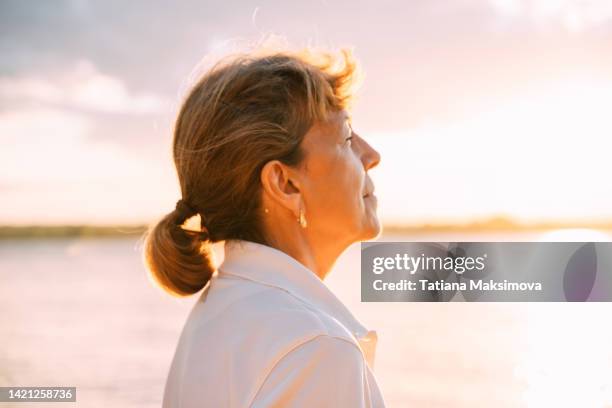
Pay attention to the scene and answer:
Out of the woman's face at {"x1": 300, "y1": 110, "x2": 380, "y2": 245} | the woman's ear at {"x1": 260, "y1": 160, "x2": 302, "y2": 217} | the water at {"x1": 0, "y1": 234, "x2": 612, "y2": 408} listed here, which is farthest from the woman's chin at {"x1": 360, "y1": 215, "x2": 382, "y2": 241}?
the water at {"x1": 0, "y1": 234, "x2": 612, "y2": 408}

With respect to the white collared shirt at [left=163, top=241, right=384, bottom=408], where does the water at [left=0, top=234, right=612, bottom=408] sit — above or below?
above

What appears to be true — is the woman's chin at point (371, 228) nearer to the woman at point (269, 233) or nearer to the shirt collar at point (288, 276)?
the woman at point (269, 233)

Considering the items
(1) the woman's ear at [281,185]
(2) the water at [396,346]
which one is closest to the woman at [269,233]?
(1) the woman's ear at [281,185]

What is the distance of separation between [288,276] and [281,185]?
12cm

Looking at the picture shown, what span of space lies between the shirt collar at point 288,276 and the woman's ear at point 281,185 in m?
0.06

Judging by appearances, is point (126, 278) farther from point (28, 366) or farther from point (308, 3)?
point (308, 3)

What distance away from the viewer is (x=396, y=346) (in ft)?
17.5

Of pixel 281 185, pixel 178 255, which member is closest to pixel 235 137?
pixel 281 185

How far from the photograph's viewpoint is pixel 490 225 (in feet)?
22.5

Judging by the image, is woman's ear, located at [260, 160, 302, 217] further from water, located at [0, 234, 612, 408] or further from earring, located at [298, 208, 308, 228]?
water, located at [0, 234, 612, 408]

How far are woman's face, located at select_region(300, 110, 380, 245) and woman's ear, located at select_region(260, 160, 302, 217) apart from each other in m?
0.01

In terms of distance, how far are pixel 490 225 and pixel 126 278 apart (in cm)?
396

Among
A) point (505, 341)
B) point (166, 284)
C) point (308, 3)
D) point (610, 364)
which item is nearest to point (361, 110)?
point (308, 3)

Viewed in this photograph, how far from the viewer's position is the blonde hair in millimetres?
940
